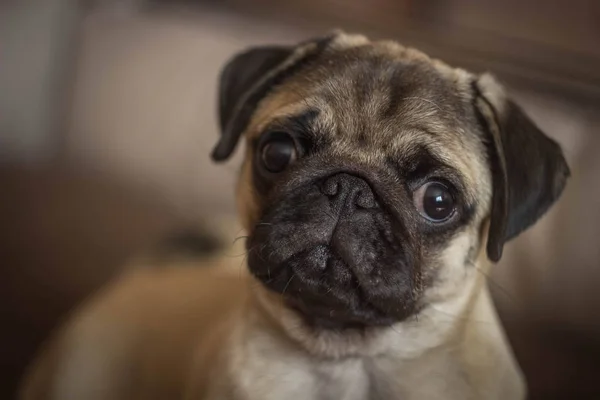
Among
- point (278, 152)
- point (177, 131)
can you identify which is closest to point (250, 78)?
point (278, 152)

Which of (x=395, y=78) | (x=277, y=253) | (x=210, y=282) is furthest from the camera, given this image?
(x=210, y=282)

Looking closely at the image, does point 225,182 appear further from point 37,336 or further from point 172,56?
point 37,336

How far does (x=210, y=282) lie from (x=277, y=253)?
72 cm

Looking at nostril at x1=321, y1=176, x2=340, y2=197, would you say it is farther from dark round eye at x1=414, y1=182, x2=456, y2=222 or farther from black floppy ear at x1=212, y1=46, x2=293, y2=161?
black floppy ear at x1=212, y1=46, x2=293, y2=161

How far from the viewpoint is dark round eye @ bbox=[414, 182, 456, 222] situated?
1.30 metres

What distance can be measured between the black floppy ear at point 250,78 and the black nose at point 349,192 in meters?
0.33

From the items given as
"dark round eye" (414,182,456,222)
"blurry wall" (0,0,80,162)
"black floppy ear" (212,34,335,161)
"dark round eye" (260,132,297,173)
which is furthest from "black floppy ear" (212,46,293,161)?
"blurry wall" (0,0,80,162)

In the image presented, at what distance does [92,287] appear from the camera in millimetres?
2209

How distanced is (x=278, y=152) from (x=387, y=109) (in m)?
0.21

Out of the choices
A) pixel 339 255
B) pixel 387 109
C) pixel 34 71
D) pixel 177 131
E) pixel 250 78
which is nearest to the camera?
pixel 339 255

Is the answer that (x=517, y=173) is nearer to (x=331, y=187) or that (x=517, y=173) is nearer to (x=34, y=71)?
(x=331, y=187)

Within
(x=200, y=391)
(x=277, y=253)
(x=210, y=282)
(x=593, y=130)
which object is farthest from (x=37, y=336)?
(x=593, y=130)

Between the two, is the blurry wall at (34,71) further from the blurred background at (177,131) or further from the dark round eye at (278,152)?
the dark round eye at (278,152)

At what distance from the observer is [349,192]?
126cm
